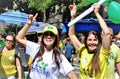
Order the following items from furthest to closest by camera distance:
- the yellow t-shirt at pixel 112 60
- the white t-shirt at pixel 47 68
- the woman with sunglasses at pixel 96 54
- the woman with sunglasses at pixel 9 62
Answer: the woman with sunglasses at pixel 9 62, the yellow t-shirt at pixel 112 60, the woman with sunglasses at pixel 96 54, the white t-shirt at pixel 47 68

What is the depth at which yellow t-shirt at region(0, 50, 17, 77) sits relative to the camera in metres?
7.99

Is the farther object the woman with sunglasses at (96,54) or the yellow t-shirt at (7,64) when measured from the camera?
the yellow t-shirt at (7,64)

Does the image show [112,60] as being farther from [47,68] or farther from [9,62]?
[9,62]

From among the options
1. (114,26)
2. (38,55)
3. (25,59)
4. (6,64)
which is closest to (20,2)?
(114,26)

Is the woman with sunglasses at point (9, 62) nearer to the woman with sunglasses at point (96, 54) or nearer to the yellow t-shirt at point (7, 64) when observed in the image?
the yellow t-shirt at point (7, 64)

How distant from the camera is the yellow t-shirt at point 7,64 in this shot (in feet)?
26.2

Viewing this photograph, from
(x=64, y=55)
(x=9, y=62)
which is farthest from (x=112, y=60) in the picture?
(x=9, y=62)

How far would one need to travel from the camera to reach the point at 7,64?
8031 millimetres

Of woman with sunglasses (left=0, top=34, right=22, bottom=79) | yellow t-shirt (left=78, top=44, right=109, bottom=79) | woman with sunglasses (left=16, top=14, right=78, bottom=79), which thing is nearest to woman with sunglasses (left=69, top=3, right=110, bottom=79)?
yellow t-shirt (left=78, top=44, right=109, bottom=79)

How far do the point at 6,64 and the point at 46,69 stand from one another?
105 inches

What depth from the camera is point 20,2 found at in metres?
41.2

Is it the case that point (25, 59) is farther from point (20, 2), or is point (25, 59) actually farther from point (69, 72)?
point (20, 2)

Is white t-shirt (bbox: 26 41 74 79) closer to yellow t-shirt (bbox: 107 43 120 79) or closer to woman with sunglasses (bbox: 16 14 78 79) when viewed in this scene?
woman with sunglasses (bbox: 16 14 78 79)

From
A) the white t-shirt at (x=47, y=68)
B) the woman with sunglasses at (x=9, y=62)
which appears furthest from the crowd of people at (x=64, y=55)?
the woman with sunglasses at (x=9, y=62)
